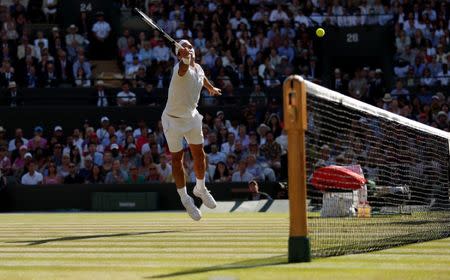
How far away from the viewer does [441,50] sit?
2880cm

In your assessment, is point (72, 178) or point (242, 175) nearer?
point (242, 175)

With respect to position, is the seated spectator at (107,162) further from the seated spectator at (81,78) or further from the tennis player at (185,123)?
the tennis player at (185,123)

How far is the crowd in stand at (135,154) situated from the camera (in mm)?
24375

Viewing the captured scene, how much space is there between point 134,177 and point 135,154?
2.31 ft

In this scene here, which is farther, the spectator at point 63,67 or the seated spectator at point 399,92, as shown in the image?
the spectator at point 63,67

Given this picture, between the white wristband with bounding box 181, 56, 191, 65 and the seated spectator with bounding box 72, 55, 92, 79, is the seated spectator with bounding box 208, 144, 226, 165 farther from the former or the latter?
the white wristband with bounding box 181, 56, 191, 65

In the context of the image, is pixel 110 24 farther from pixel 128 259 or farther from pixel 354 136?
pixel 128 259

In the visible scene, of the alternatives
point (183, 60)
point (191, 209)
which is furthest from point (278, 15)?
point (183, 60)

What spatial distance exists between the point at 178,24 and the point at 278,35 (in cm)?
333

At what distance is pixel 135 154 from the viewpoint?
25141mm

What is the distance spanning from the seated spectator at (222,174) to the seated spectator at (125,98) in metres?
4.91

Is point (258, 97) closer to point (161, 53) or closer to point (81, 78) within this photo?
point (161, 53)

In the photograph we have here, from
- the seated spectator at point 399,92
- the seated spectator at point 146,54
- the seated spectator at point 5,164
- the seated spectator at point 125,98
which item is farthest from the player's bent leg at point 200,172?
the seated spectator at point 146,54

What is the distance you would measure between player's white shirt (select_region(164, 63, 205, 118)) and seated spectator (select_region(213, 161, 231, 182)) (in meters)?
11.4
